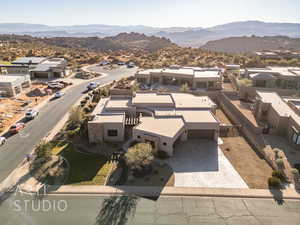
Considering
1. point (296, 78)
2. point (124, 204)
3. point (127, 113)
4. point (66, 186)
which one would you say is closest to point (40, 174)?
point (66, 186)

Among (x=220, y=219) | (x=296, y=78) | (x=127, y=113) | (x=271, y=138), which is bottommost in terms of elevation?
(x=220, y=219)

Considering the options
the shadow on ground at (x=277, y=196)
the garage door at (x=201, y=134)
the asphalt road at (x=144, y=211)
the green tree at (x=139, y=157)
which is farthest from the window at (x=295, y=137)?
the green tree at (x=139, y=157)

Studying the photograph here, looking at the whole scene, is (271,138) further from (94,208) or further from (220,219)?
(94,208)

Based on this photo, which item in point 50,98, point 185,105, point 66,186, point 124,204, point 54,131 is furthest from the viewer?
point 50,98

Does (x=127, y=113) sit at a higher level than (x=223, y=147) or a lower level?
higher

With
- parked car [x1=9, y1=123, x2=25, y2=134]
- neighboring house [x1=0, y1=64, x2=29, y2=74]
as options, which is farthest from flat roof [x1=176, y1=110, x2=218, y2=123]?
neighboring house [x1=0, y1=64, x2=29, y2=74]
